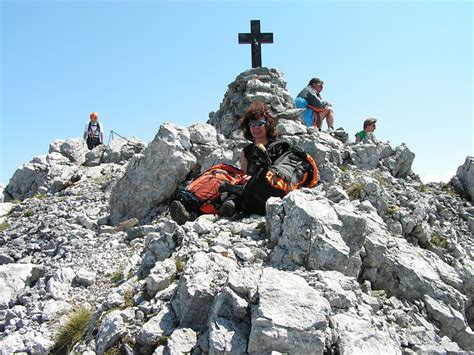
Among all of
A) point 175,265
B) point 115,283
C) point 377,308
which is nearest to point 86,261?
point 115,283

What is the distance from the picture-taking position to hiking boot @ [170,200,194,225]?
27.6ft

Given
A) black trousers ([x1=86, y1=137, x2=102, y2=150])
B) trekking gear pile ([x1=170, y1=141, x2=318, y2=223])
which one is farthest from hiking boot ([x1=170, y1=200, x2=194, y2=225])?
black trousers ([x1=86, y1=137, x2=102, y2=150])

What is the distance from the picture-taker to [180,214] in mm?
8414

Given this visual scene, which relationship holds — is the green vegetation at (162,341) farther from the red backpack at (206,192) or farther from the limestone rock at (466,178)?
the limestone rock at (466,178)

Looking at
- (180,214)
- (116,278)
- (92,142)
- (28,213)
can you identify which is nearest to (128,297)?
(116,278)

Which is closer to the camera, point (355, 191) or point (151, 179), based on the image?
point (355, 191)

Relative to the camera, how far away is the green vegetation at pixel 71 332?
6035 millimetres

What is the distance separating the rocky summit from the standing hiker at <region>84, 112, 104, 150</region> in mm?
8638

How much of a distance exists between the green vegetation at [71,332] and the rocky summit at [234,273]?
0.06 feet

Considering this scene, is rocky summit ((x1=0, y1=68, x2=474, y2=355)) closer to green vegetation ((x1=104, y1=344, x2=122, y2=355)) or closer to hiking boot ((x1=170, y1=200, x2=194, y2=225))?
green vegetation ((x1=104, y1=344, x2=122, y2=355))

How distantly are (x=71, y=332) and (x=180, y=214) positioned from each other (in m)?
3.03

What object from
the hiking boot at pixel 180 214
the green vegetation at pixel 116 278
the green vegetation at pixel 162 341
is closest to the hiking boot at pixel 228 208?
the hiking boot at pixel 180 214

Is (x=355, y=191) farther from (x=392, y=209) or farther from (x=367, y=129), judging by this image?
(x=367, y=129)

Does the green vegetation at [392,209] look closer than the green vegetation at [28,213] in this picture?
Yes
